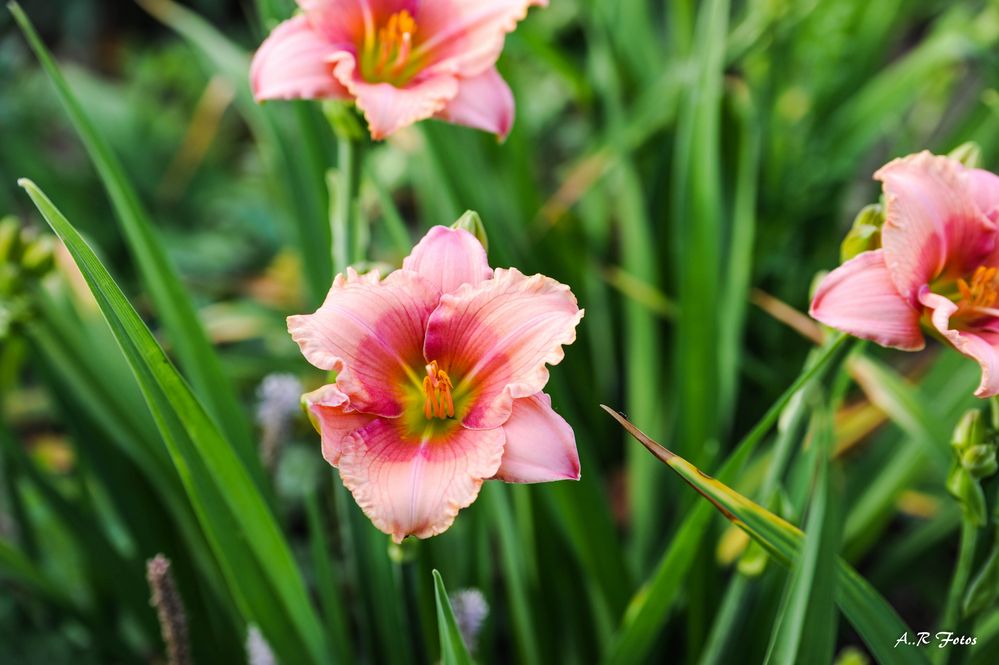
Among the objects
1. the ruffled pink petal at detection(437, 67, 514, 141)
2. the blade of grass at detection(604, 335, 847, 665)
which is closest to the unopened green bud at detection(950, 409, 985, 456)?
the blade of grass at detection(604, 335, 847, 665)

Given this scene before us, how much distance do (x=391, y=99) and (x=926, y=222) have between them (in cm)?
42

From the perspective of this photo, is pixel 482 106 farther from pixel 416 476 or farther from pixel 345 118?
pixel 416 476

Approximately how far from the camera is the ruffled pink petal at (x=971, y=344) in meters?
0.56

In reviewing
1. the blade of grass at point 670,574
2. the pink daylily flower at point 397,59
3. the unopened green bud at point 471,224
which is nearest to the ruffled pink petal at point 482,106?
the pink daylily flower at point 397,59

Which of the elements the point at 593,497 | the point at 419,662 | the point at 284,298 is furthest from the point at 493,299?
the point at 284,298

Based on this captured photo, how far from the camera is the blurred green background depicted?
889mm

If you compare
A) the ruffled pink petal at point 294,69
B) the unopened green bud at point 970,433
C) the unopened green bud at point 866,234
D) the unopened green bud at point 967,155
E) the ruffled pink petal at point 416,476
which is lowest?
the unopened green bud at point 970,433

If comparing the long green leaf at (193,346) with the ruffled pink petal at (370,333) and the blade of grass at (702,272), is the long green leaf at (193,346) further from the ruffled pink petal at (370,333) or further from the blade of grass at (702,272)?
the blade of grass at (702,272)

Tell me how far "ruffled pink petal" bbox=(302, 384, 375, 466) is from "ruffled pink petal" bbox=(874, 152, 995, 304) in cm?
41

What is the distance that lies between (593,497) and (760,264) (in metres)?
0.64

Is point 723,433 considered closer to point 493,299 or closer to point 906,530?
point 906,530

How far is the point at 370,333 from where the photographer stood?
590 mm

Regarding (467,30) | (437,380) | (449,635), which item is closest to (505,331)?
(437,380)

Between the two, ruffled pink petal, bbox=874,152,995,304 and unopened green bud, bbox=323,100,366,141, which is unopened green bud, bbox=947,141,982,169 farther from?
unopened green bud, bbox=323,100,366,141
